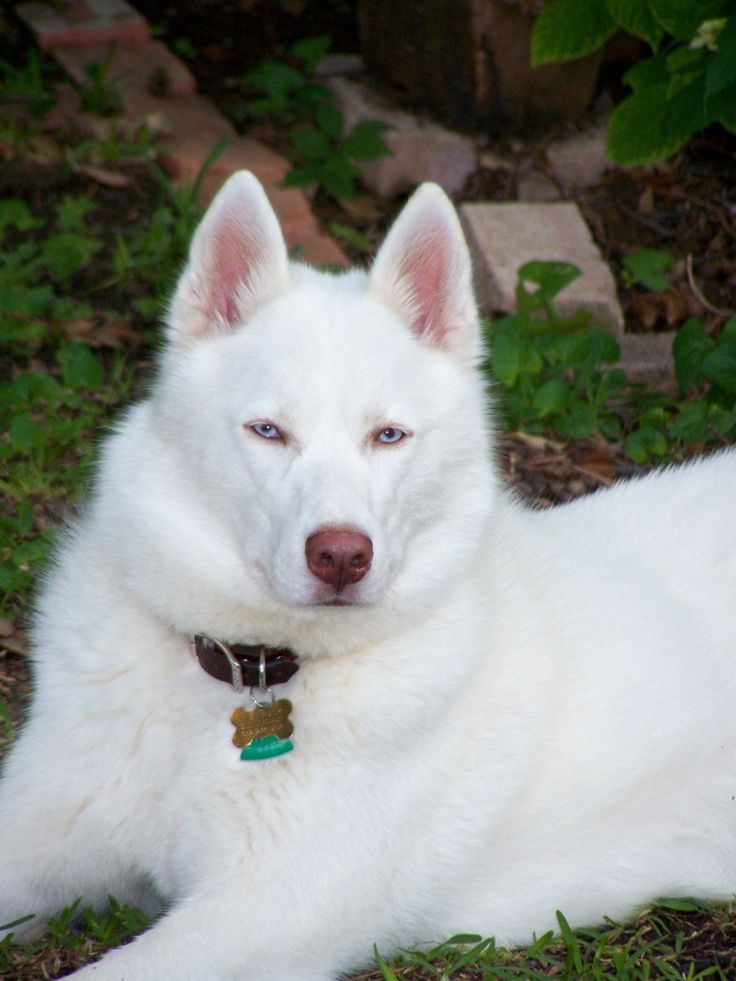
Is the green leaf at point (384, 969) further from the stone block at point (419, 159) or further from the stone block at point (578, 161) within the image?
the stone block at point (578, 161)

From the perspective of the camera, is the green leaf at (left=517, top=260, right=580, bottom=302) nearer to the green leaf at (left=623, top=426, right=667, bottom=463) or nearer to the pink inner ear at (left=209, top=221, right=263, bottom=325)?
the green leaf at (left=623, top=426, right=667, bottom=463)

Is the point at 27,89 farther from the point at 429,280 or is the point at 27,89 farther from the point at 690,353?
the point at 429,280

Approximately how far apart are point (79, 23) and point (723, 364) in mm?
4528

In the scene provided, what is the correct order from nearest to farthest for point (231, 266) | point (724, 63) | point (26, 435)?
point (231, 266) → point (724, 63) → point (26, 435)

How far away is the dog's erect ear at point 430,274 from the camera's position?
314 cm

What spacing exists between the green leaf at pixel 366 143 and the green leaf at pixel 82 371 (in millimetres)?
2081

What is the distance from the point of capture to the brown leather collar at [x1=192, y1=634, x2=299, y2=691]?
3.08m

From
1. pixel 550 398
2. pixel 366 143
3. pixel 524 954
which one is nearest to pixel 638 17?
pixel 550 398

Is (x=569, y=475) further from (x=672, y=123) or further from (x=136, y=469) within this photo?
(x=136, y=469)

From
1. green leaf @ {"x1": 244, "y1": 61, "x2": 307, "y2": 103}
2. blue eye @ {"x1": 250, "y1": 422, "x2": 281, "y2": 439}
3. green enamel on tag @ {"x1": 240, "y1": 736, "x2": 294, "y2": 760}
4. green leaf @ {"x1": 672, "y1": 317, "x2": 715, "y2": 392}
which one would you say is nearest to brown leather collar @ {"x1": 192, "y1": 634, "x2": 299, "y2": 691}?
green enamel on tag @ {"x1": 240, "y1": 736, "x2": 294, "y2": 760}

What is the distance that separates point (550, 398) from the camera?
520cm

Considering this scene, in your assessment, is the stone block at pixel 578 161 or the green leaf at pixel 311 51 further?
the green leaf at pixel 311 51

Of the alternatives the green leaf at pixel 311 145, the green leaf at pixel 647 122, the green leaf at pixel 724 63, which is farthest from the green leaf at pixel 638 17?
the green leaf at pixel 311 145

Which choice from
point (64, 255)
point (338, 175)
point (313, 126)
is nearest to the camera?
point (64, 255)
